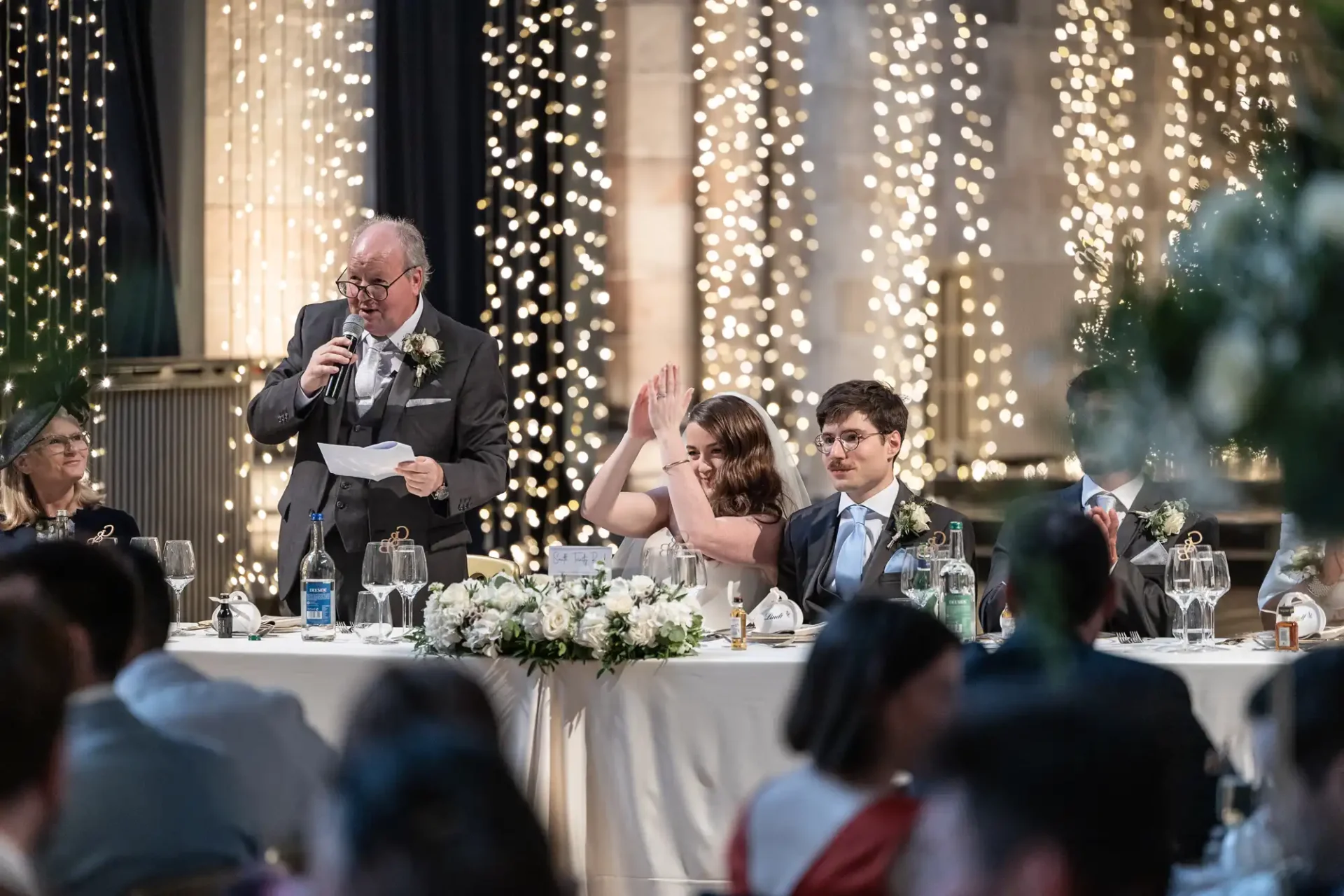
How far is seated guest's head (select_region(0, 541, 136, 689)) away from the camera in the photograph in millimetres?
2230

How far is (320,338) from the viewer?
4.64 meters

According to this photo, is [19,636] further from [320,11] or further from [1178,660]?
[320,11]

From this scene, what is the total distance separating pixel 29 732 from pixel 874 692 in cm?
93

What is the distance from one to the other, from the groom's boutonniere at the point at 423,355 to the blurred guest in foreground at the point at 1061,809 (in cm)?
357

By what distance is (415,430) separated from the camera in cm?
452

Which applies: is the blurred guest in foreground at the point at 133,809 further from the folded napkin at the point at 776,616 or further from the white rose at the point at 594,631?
the folded napkin at the point at 776,616

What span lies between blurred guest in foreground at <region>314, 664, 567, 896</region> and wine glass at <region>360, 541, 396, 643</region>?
2.80 meters

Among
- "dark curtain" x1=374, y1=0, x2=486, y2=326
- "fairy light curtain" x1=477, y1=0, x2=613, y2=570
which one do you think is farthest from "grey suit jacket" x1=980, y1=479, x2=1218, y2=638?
"dark curtain" x1=374, y1=0, x2=486, y2=326

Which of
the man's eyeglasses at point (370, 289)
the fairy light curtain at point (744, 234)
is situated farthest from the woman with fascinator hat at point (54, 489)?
the fairy light curtain at point (744, 234)

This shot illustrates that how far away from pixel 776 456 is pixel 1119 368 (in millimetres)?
3852

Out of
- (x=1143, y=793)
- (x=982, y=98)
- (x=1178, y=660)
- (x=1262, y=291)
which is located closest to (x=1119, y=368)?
(x=1262, y=291)

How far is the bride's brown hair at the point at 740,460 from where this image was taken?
15.1 ft

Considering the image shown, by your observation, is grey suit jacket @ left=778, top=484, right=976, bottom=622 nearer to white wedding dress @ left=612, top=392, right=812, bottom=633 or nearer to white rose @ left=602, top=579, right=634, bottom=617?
white wedding dress @ left=612, top=392, right=812, bottom=633

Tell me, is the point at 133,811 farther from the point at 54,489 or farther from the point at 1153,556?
the point at 54,489
